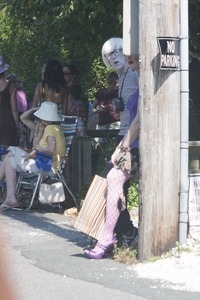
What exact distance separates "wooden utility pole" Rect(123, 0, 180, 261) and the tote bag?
484mm

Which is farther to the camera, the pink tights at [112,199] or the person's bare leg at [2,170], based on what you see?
the person's bare leg at [2,170]

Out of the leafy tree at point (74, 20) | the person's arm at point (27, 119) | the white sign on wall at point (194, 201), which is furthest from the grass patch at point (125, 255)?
the person's arm at point (27, 119)

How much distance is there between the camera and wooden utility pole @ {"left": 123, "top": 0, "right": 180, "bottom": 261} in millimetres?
6469

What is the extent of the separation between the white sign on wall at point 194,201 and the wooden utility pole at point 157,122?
1.06 ft

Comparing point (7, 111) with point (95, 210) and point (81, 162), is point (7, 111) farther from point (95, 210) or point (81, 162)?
point (95, 210)

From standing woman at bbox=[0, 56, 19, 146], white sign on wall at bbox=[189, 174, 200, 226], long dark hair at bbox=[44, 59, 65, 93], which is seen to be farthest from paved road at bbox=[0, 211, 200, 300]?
long dark hair at bbox=[44, 59, 65, 93]

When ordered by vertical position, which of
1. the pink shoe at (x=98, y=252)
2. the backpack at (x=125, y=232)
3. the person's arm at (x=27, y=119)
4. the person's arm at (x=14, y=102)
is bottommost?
the pink shoe at (x=98, y=252)

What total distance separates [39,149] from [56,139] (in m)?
0.25

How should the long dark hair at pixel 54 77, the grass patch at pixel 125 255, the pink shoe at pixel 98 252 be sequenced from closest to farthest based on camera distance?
the grass patch at pixel 125 255 → the pink shoe at pixel 98 252 → the long dark hair at pixel 54 77

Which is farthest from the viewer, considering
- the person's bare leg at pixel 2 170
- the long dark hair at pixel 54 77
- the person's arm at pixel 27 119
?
the long dark hair at pixel 54 77

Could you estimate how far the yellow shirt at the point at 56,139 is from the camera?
9.52 m

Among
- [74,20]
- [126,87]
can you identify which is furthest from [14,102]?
[126,87]

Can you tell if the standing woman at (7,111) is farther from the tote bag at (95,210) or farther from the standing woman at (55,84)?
the tote bag at (95,210)

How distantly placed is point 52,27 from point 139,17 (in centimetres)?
421
